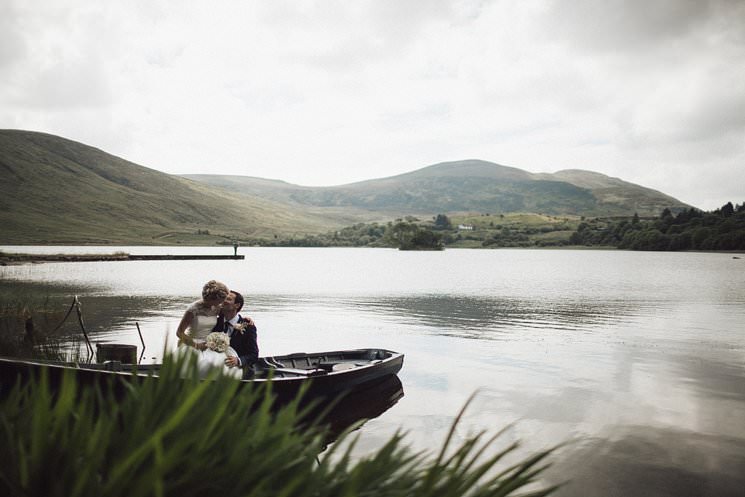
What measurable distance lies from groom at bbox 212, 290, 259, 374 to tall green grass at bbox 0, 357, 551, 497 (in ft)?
33.2

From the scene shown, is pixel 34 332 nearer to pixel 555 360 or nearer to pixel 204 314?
pixel 204 314

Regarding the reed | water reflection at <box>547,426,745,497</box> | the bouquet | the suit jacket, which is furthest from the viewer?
the reed

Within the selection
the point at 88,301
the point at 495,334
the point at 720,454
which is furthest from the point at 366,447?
the point at 88,301

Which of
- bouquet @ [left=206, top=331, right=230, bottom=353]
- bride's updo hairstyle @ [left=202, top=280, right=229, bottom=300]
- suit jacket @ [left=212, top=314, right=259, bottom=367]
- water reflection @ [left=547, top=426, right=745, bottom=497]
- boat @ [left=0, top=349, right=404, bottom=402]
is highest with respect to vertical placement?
bride's updo hairstyle @ [left=202, top=280, right=229, bottom=300]

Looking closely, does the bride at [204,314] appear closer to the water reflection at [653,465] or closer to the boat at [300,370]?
the boat at [300,370]

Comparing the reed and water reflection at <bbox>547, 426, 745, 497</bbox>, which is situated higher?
the reed

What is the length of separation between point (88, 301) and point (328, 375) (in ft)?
122

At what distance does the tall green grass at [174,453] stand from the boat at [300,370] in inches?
344

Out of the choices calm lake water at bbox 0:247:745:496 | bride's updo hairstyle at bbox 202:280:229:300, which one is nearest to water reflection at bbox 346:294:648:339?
calm lake water at bbox 0:247:745:496

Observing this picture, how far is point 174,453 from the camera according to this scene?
212 centimetres

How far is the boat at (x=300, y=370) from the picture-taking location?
42.1 feet

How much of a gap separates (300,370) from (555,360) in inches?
594

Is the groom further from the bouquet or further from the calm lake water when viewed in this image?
the calm lake water

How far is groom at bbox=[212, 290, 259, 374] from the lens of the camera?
13141 mm
